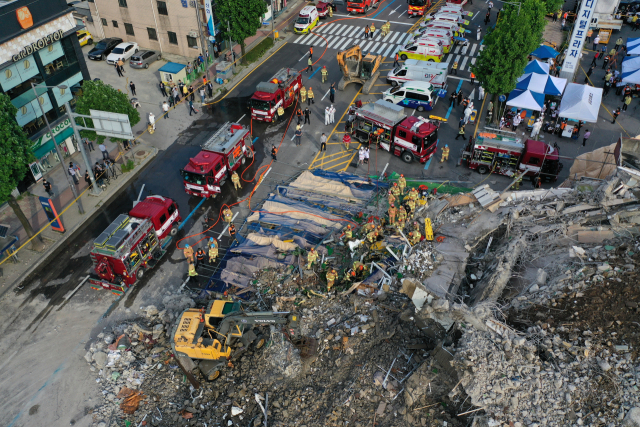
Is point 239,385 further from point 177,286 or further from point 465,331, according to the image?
point 465,331

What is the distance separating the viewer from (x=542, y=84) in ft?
126

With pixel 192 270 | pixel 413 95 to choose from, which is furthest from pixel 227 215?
pixel 413 95

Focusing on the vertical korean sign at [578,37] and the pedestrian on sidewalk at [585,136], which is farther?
the vertical korean sign at [578,37]

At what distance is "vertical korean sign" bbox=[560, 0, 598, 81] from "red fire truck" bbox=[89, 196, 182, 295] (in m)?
32.5

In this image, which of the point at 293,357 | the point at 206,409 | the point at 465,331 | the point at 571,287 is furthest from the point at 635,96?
the point at 206,409

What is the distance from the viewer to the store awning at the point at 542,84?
38250mm

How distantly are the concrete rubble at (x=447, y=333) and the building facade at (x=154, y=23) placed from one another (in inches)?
1137

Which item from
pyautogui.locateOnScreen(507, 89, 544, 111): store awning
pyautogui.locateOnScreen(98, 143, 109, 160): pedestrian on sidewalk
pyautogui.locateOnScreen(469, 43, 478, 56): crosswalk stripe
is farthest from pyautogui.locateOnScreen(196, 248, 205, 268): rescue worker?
pyautogui.locateOnScreen(469, 43, 478, 56): crosswalk stripe

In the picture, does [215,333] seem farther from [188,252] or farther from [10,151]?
[10,151]

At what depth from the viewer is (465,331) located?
60.2ft

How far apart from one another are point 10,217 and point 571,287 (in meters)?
31.1

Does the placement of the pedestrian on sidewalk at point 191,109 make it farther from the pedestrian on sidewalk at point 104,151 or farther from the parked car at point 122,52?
the parked car at point 122,52

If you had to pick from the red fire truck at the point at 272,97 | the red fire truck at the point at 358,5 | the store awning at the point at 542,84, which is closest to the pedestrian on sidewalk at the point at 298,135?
the red fire truck at the point at 272,97

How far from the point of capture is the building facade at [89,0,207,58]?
45281 mm
